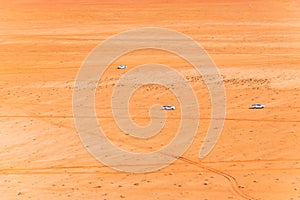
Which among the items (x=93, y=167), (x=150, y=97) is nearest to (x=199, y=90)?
(x=150, y=97)

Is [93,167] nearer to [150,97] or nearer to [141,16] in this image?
[150,97]

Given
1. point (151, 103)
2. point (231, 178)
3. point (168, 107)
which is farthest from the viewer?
point (151, 103)

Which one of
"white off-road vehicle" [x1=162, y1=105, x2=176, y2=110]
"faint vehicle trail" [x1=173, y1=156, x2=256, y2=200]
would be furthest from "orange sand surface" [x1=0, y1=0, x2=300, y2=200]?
"white off-road vehicle" [x1=162, y1=105, x2=176, y2=110]

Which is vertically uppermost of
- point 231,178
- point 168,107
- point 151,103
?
point 151,103

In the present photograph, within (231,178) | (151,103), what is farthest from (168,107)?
(231,178)

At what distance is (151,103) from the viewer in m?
19.1

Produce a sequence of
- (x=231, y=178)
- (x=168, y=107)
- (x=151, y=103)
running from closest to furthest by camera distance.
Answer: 1. (x=231, y=178)
2. (x=168, y=107)
3. (x=151, y=103)

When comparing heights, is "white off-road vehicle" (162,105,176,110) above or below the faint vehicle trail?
above

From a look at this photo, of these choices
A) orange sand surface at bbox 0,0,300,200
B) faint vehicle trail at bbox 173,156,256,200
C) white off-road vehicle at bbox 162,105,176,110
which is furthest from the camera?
white off-road vehicle at bbox 162,105,176,110

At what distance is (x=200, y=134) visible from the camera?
1639 centimetres

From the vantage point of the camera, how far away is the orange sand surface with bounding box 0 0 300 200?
1319cm

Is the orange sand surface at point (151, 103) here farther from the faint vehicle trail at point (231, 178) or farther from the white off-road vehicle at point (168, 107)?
the white off-road vehicle at point (168, 107)

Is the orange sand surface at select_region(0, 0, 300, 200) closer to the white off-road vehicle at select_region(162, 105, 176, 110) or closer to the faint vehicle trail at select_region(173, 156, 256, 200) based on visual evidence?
the faint vehicle trail at select_region(173, 156, 256, 200)

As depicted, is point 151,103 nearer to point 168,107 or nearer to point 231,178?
point 168,107
